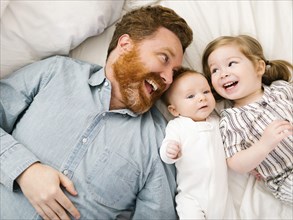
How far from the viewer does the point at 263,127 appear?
3.92ft

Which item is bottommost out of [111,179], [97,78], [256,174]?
[256,174]

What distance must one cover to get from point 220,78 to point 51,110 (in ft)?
1.90

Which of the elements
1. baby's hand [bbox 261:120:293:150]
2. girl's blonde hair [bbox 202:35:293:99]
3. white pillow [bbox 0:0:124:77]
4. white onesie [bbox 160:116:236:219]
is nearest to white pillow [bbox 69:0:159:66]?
white pillow [bbox 0:0:124:77]

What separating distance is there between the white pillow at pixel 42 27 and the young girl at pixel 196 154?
1.32 ft

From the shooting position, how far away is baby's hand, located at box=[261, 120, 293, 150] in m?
1.09

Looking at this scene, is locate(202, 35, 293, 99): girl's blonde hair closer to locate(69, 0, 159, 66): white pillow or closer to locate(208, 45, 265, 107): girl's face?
locate(208, 45, 265, 107): girl's face

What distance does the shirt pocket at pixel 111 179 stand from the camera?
1116 mm

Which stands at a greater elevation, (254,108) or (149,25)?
(149,25)

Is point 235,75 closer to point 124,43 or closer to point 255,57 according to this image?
point 255,57

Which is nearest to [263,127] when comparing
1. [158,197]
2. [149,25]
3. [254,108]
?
[254,108]

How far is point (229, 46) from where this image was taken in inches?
50.8

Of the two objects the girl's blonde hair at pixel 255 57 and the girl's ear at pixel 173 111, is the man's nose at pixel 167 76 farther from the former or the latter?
the girl's blonde hair at pixel 255 57

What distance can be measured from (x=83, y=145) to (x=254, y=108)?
0.58 metres

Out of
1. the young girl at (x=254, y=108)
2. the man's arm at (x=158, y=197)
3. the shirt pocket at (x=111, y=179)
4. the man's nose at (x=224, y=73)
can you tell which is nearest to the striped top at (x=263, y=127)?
the young girl at (x=254, y=108)
